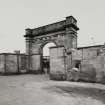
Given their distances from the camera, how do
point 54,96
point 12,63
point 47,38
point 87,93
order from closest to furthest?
point 54,96, point 87,93, point 12,63, point 47,38

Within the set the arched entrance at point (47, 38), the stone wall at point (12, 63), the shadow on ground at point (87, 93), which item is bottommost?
the shadow on ground at point (87, 93)

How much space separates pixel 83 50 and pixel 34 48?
7.94 m

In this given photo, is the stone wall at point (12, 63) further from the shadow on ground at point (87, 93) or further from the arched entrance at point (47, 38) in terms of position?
the shadow on ground at point (87, 93)

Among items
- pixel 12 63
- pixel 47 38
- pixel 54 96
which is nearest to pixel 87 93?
pixel 54 96

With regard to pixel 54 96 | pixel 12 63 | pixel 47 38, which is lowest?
pixel 54 96

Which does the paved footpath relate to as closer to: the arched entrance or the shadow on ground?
the shadow on ground

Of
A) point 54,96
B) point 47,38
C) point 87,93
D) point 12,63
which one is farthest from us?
point 47,38

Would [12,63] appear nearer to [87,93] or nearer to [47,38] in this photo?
[47,38]

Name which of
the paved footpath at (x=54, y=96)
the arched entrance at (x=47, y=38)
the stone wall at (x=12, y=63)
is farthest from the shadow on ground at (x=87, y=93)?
the stone wall at (x=12, y=63)

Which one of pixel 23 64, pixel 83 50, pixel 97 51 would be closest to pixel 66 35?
pixel 83 50

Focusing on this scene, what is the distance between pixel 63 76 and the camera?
7.18 metres

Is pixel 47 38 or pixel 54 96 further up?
pixel 47 38

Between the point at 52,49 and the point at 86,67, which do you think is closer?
the point at 86,67

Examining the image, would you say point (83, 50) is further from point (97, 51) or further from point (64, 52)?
point (64, 52)
